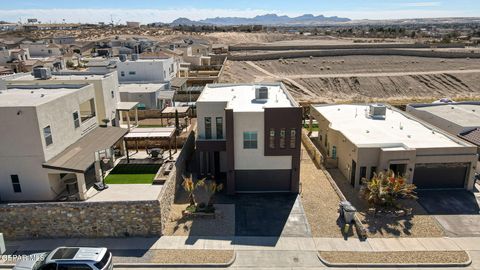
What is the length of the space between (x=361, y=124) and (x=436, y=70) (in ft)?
216

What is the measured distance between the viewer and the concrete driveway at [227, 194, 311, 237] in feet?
66.0

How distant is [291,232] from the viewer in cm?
2002

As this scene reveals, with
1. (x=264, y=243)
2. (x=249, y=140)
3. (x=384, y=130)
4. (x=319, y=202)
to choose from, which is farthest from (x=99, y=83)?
(x=384, y=130)

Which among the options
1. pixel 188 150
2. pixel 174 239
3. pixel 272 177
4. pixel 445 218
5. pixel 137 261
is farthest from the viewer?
pixel 188 150

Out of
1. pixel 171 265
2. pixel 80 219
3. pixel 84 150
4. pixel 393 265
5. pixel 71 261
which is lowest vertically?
pixel 393 265

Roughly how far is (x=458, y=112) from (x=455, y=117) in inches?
92.3

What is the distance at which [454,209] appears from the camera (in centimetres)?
2247

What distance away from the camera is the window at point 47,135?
20438 millimetres

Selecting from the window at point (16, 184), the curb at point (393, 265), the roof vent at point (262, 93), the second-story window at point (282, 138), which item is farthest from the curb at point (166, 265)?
the roof vent at point (262, 93)

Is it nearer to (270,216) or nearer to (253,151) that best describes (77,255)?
(270,216)

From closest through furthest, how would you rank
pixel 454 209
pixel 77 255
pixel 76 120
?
1. pixel 77 255
2. pixel 454 209
3. pixel 76 120

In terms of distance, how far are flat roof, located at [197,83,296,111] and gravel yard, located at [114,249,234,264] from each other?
9.93 metres

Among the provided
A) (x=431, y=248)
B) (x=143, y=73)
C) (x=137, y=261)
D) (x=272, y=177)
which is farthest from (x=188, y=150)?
(x=143, y=73)

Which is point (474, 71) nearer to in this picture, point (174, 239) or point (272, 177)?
point (272, 177)
